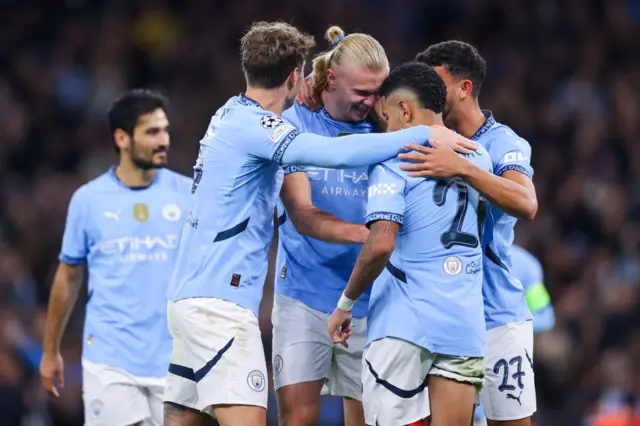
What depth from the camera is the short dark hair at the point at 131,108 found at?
755cm

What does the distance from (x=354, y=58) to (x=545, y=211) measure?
7.16 meters

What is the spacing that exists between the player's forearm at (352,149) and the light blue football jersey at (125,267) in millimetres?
2102

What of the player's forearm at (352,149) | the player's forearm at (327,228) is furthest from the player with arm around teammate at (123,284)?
the player's forearm at (352,149)

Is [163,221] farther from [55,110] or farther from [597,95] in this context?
[597,95]

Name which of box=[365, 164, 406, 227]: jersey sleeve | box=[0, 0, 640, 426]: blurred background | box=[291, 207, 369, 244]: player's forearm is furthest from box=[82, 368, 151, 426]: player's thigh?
box=[0, 0, 640, 426]: blurred background

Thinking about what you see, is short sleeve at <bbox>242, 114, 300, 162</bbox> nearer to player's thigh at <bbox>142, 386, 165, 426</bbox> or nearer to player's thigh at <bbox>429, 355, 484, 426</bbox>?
player's thigh at <bbox>429, 355, 484, 426</bbox>

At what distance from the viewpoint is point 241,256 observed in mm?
5496

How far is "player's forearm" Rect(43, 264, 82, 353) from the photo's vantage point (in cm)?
723

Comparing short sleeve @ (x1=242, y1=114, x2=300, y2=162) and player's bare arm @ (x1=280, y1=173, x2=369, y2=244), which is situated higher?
short sleeve @ (x1=242, y1=114, x2=300, y2=162)

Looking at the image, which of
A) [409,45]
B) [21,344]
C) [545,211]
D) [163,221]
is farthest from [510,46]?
[163,221]

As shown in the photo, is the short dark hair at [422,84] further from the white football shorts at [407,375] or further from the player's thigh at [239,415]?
the player's thigh at [239,415]

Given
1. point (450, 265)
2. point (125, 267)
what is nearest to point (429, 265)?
point (450, 265)

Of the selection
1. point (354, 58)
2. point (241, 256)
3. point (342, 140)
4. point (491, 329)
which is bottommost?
point (491, 329)

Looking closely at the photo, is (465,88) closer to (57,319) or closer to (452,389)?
(452,389)
